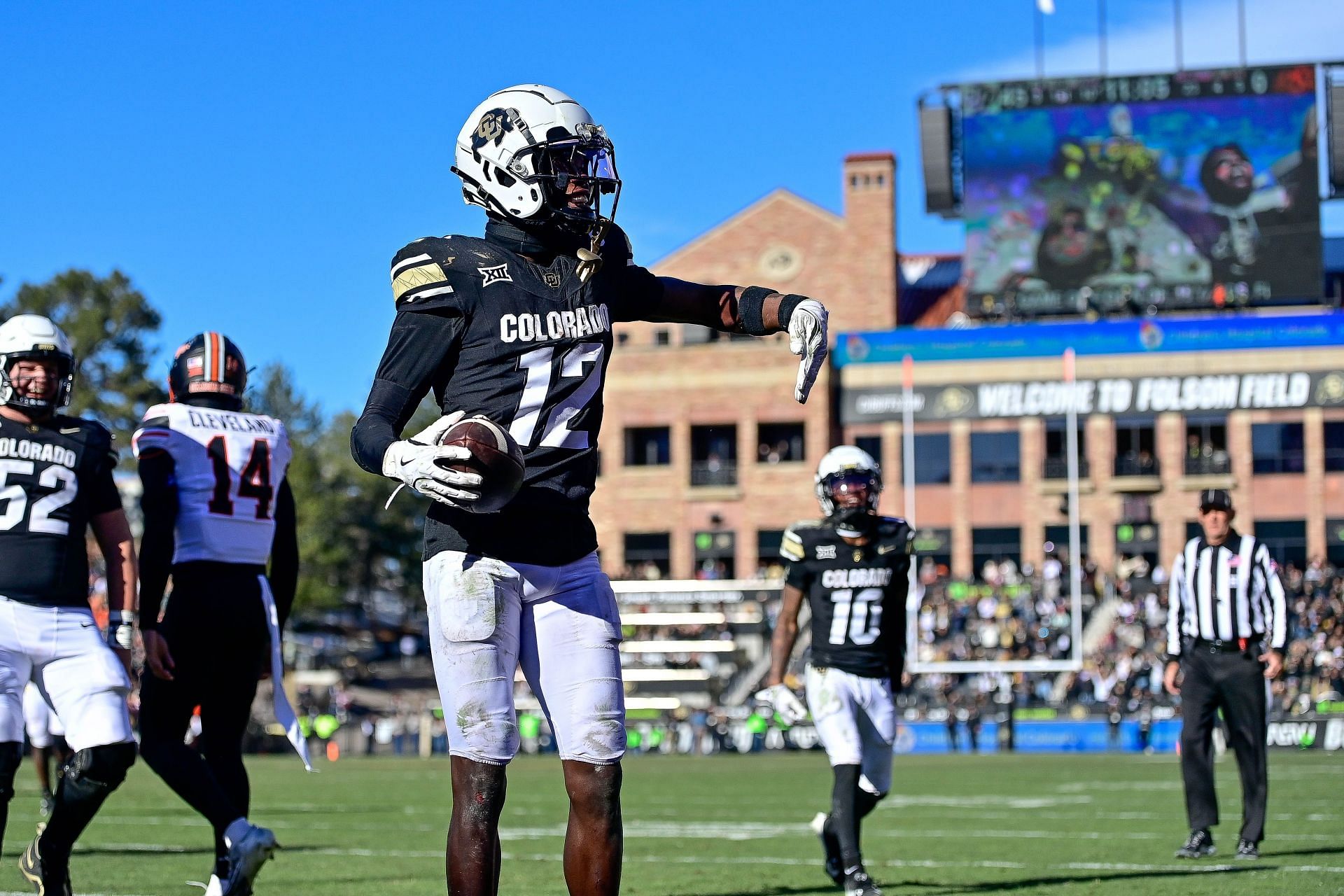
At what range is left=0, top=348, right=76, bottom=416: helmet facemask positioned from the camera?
6496 mm

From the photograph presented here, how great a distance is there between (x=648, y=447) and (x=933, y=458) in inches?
330

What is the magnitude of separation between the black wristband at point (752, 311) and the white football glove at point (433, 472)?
3.60ft

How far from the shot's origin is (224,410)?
7.27 meters

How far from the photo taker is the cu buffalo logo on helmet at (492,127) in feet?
16.1

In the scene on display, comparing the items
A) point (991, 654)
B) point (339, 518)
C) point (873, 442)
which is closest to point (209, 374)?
point (991, 654)

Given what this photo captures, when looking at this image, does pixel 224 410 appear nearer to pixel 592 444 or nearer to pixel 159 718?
pixel 159 718

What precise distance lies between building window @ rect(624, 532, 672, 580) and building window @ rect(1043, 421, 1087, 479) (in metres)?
11.0

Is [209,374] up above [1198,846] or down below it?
above

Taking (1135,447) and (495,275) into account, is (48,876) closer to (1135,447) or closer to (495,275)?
(495,275)

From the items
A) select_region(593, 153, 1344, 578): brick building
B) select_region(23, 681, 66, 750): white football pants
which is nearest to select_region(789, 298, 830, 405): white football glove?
select_region(23, 681, 66, 750): white football pants

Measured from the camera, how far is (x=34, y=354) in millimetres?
6547

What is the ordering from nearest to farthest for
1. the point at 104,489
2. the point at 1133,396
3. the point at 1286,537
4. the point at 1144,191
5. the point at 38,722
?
the point at 104,489 < the point at 38,722 < the point at 1133,396 < the point at 1144,191 < the point at 1286,537

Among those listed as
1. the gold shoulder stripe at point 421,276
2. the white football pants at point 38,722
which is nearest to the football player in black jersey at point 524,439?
the gold shoulder stripe at point 421,276

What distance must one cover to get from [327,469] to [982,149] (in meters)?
30.7
